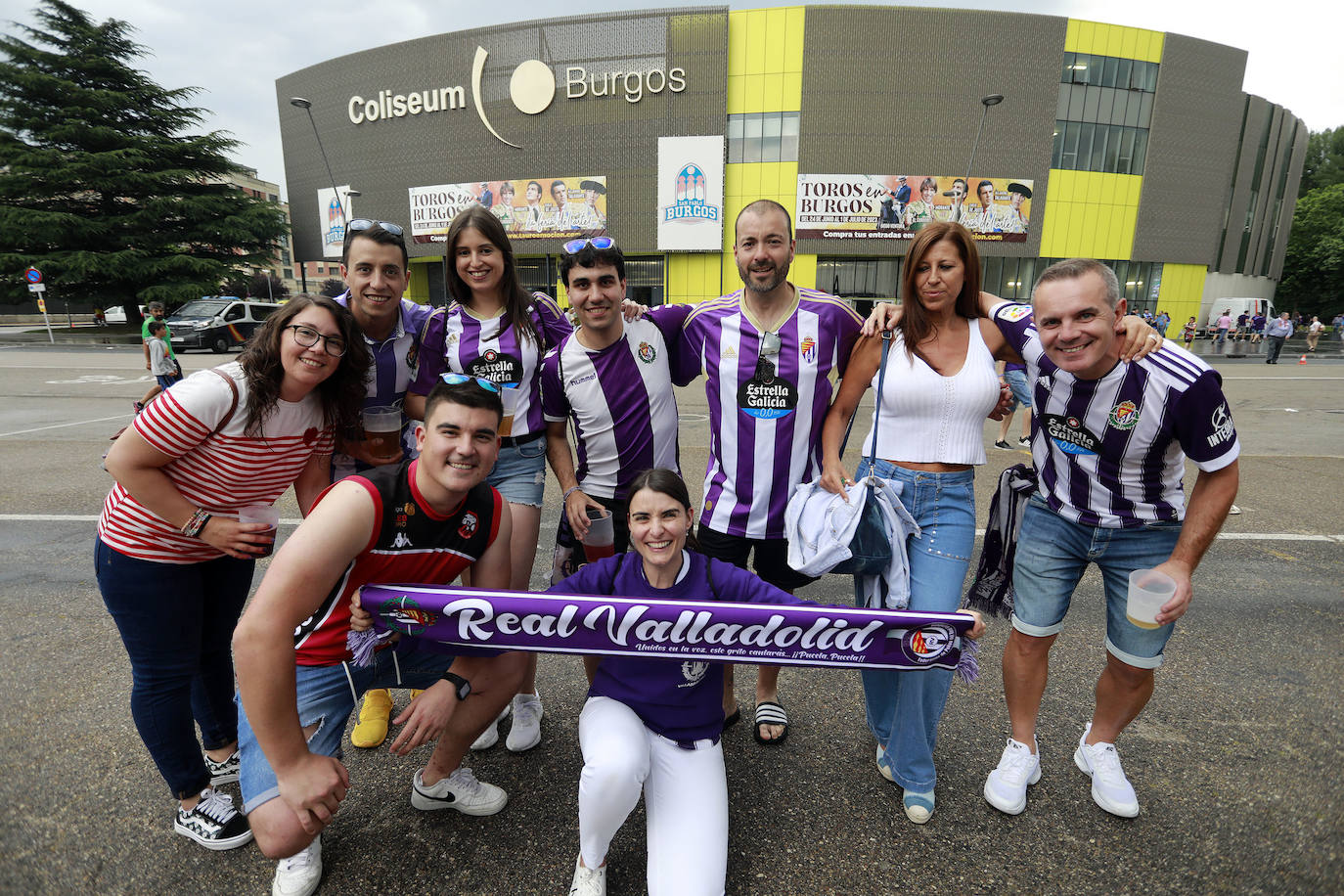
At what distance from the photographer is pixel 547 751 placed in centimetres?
282

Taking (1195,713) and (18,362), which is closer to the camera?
(1195,713)

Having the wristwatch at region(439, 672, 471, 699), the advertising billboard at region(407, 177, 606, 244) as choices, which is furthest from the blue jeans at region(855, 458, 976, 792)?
the advertising billboard at region(407, 177, 606, 244)

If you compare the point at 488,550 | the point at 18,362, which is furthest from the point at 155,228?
the point at 488,550

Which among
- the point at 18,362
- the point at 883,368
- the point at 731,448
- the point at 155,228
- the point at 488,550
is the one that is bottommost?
the point at 18,362

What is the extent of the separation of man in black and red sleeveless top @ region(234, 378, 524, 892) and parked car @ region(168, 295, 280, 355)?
23.3m

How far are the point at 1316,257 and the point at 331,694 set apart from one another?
65448 mm

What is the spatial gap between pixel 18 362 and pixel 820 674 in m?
25.4

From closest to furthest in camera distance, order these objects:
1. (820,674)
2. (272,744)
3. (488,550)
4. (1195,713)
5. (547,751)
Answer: (272,744), (488,550), (547,751), (1195,713), (820,674)

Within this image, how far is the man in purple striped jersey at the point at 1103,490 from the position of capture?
7.26 feet

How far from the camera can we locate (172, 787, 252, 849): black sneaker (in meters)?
2.24

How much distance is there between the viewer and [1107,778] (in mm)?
2518

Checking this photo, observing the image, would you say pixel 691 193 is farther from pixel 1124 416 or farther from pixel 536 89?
pixel 1124 416

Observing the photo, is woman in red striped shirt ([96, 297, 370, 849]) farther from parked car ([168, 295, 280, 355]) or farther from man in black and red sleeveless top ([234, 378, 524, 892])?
parked car ([168, 295, 280, 355])

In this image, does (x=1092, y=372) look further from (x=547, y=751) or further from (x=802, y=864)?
(x=547, y=751)
